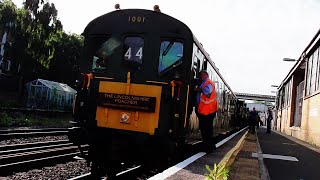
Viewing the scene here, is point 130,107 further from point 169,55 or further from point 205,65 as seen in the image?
point 205,65

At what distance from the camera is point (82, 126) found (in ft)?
24.5

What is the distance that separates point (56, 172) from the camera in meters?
8.20

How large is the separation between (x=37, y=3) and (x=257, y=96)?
254ft

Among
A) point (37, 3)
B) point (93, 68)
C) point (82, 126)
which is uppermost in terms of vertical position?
point (37, 3)

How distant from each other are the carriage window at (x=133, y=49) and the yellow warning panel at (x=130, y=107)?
23.1 inches

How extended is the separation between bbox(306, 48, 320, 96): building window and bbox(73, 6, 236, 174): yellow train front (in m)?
14.8

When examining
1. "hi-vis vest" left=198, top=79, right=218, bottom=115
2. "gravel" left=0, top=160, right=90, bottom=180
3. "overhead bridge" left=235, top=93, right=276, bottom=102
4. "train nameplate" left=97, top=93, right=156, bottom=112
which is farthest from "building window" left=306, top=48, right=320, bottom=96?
"overhead bridge" left=235, top=93, right=276, bottom=102

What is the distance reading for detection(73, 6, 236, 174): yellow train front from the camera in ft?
23.5

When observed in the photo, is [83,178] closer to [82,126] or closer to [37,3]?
[82,126]

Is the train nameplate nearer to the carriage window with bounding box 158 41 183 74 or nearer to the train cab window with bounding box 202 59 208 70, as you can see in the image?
the carriage window with bounding box 158 41 183 74

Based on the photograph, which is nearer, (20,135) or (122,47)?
(122,47)

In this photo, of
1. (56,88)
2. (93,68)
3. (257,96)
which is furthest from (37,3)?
(257,96)

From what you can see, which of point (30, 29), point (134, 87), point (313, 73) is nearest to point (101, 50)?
point (134, 87)

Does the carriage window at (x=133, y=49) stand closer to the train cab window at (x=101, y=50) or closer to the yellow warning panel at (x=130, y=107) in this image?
the train cab window at (x=101, y=50)
